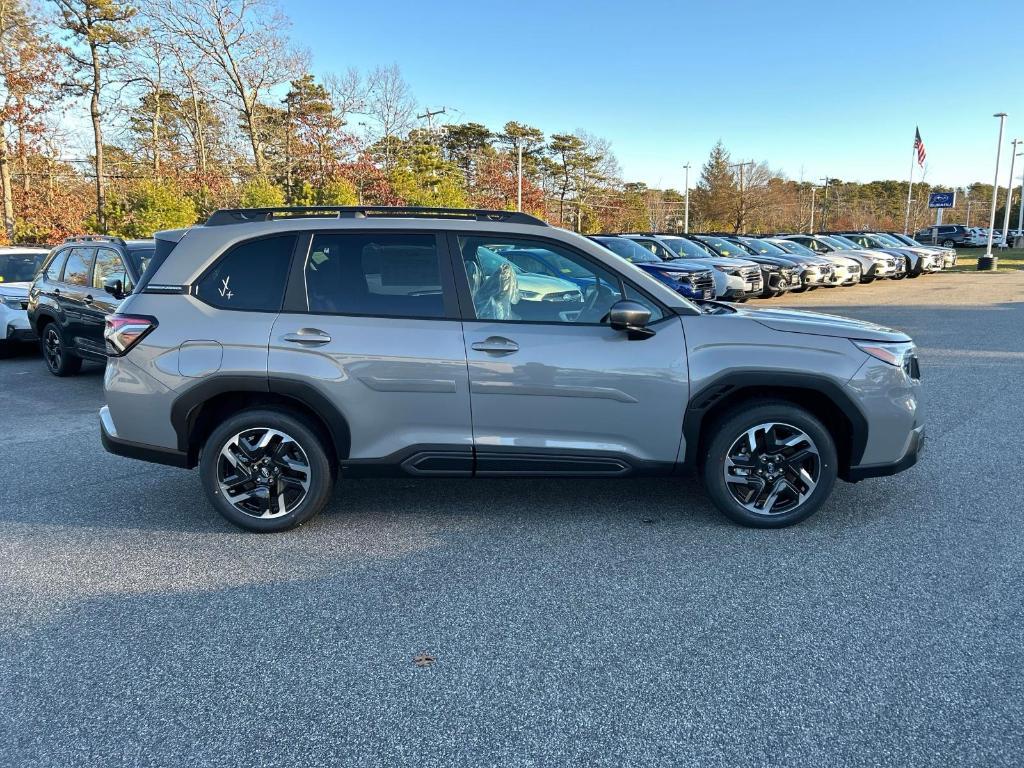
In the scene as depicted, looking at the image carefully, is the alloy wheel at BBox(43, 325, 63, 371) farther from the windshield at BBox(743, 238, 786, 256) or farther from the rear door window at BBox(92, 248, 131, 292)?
the windshield at BBox(743, 238, 786, 256)

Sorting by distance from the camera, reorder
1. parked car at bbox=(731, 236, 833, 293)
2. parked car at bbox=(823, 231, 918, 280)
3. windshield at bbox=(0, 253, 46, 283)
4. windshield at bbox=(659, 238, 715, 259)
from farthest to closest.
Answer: parked car at bbox=(823, 231, 918, 280) < parked car at bbox=(731, 236, 833, 293) < windshield at bbox=(659, 238, 715, 259) < windshield at bbox=(0, 253, 46, 283)

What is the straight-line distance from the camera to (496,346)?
12.8 ft

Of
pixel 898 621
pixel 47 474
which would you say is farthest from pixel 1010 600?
pixel 47 474

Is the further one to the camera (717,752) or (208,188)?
(208,188)

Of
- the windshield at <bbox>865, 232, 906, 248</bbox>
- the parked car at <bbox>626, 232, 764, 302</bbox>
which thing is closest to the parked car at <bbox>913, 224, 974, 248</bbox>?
the windshield at <bbox>865, 232, 906, 248</bbox>

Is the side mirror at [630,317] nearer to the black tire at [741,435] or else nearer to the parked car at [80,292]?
the black tire at [741,435]

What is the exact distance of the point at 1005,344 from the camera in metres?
10.9

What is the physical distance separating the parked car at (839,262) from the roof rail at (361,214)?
19.5 meters

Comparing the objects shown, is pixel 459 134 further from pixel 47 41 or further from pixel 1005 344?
pixel 1005 344

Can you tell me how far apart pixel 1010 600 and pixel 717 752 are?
6.22ft

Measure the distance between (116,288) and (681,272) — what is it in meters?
10.9

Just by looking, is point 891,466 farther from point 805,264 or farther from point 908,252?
point 908,252

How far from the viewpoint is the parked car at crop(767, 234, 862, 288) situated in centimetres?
2161

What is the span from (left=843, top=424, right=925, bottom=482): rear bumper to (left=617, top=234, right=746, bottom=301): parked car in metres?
12.1
